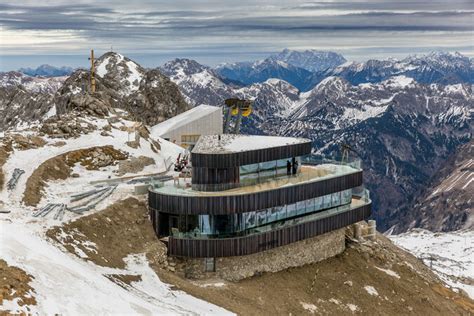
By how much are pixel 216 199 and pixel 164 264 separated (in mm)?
7557

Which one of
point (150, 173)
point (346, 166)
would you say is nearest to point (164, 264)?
point (150, 173)

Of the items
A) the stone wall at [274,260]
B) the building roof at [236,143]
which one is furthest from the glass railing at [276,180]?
the stone wall at [274,260]

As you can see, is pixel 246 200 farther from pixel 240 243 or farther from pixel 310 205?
pixel 310 205

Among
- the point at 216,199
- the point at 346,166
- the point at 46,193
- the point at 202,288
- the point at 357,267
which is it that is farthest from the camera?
the point at 346,166

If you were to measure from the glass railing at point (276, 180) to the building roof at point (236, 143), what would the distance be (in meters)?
3.20

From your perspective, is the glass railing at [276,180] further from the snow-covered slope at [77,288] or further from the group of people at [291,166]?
the snow-covered slope at [77,288]

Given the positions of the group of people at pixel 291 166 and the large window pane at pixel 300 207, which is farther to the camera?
the group of people at pixel 291 166

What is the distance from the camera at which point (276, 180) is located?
6059 cm

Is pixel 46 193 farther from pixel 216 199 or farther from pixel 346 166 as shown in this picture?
pixel 346 166

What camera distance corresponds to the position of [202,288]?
50219 mm

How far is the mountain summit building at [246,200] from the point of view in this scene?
54312mm

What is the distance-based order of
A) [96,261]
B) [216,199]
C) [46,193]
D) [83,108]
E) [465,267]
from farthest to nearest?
[465,267] < [83,108] < [46,193] < [216,199] < [96,261]

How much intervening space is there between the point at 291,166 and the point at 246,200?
34.1 ft

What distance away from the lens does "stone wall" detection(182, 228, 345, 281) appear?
180ft
